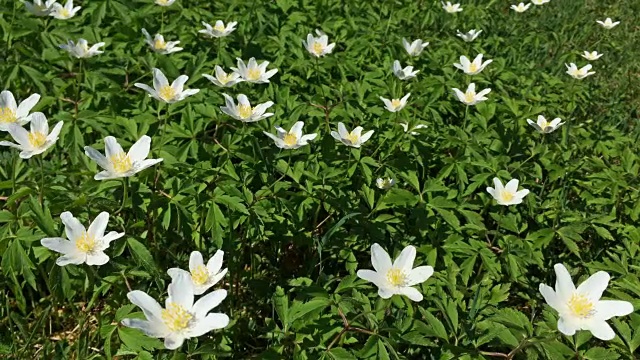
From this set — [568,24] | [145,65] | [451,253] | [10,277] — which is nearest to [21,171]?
[10,277]

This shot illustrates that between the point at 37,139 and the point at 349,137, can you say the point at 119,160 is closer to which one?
the point at 37,139

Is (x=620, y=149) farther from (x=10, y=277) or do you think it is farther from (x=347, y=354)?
(x=10, y=277)

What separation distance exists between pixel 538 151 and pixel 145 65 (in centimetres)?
233

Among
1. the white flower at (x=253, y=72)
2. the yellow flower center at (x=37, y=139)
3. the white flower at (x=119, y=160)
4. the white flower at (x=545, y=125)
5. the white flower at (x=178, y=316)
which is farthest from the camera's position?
the white flower at (x=545, y=125)

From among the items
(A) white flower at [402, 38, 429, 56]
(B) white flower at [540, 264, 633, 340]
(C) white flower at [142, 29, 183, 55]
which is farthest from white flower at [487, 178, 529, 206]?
(C) white flower at [142, 29, 183, 55]

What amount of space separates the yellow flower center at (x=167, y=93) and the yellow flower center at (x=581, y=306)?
198cm

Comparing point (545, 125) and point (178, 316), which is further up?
point (178, 316)

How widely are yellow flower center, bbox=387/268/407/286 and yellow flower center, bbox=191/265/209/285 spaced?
0.69 metres

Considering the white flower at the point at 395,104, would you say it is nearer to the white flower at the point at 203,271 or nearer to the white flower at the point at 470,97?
the white flower at the point at 470,97

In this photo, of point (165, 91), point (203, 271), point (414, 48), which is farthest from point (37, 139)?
point (414, 48)

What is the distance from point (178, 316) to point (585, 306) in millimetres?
1438

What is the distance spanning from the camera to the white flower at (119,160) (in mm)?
2326

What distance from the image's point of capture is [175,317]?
1.93m

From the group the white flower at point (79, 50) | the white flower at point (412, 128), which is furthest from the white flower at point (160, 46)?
the white flower at point (412, 128)
